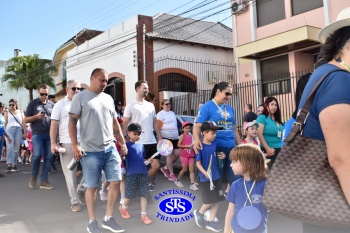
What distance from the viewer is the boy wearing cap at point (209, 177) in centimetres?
473

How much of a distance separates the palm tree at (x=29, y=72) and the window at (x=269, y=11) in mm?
20316

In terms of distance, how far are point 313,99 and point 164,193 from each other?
566cm

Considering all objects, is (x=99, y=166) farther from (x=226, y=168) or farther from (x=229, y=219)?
(x=229, y=219)

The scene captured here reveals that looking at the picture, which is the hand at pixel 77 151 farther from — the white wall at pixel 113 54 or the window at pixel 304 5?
the white wall at pixel 113 54

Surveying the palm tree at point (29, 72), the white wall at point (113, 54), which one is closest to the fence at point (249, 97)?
the white wall at point (113, 54)

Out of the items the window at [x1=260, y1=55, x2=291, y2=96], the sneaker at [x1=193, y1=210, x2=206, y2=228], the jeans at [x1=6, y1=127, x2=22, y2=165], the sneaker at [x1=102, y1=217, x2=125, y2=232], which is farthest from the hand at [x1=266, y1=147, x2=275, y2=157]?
the window at [x1=260, y1=55, x2=291, y2=96]

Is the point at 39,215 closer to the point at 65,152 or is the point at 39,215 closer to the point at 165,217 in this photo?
the point at 65,152

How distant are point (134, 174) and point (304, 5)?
41.3 feet

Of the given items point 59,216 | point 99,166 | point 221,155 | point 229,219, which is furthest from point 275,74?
point 229,219

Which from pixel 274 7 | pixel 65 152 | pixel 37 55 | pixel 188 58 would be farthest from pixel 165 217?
pixel 37 55

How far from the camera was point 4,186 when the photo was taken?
8.28m

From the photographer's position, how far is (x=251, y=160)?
10.3ft

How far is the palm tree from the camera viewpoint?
32438 mm
